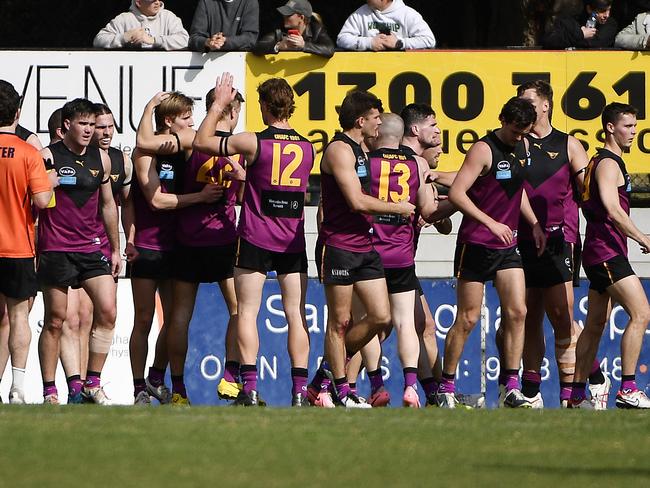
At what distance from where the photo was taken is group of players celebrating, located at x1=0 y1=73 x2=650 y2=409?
10.8 meters

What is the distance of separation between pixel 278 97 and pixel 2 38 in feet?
40.1

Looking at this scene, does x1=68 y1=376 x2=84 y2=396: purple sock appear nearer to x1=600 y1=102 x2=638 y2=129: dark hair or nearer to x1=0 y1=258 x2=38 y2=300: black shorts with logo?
x1=0 y1=258 x2=38 y2=300: black shorts with logo

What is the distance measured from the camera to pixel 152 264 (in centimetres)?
1155

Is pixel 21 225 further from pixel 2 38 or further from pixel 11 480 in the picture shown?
pixel 2 38

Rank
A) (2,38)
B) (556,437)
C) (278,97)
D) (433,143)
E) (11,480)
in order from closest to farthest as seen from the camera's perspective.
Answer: (11,480)
(556,437)
(278,97)
(433,143)
(2,38)

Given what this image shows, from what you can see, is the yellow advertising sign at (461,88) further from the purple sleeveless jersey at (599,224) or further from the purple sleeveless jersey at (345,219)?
the purple sleeveless jersey at (345,219)

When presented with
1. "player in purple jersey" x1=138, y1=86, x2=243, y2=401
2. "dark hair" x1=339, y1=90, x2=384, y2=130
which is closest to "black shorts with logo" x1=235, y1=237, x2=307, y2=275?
"player in purple jersey" x1=138, y1=86, x2=243, y2=401

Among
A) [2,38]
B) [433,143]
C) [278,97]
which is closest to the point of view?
[278,97]

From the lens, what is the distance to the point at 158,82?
14.7 metres

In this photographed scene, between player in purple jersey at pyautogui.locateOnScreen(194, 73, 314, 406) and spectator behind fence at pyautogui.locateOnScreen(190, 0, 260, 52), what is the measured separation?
3873 millimetres

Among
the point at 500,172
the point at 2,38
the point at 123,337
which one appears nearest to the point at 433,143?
the point at 500,172

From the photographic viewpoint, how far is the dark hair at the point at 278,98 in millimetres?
10734

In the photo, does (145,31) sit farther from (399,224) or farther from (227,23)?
(399,224)

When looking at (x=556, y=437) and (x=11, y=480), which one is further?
(x=556, y=437)
